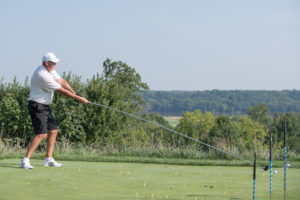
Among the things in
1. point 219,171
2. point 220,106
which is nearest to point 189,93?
point 220,106

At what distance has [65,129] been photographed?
16.7m

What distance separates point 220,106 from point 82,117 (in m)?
119

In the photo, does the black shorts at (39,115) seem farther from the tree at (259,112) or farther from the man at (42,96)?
the tree at (259,112)

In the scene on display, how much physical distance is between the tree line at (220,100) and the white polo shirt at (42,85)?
121486mm

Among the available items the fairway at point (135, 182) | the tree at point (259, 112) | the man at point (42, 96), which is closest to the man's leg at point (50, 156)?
the man at point (42, 96)

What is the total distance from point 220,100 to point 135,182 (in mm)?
134335

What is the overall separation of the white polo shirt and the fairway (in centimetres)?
121

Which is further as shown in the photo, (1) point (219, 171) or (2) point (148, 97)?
(2) point (148, 97)

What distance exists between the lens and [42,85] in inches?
291

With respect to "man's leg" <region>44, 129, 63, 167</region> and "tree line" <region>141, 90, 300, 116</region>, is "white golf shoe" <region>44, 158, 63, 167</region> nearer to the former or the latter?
"man's leg" <region>44, 129, 63, 167</region>

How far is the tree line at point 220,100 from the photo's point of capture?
132m

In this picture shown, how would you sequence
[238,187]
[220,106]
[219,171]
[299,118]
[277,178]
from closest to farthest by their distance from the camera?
1. [238,187]
2. [277,178]
3. [219,171]
4. [299,118]
5. [220,106]

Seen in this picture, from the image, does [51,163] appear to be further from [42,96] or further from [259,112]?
[259,112]

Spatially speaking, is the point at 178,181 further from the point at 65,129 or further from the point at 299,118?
the point at 299,118
